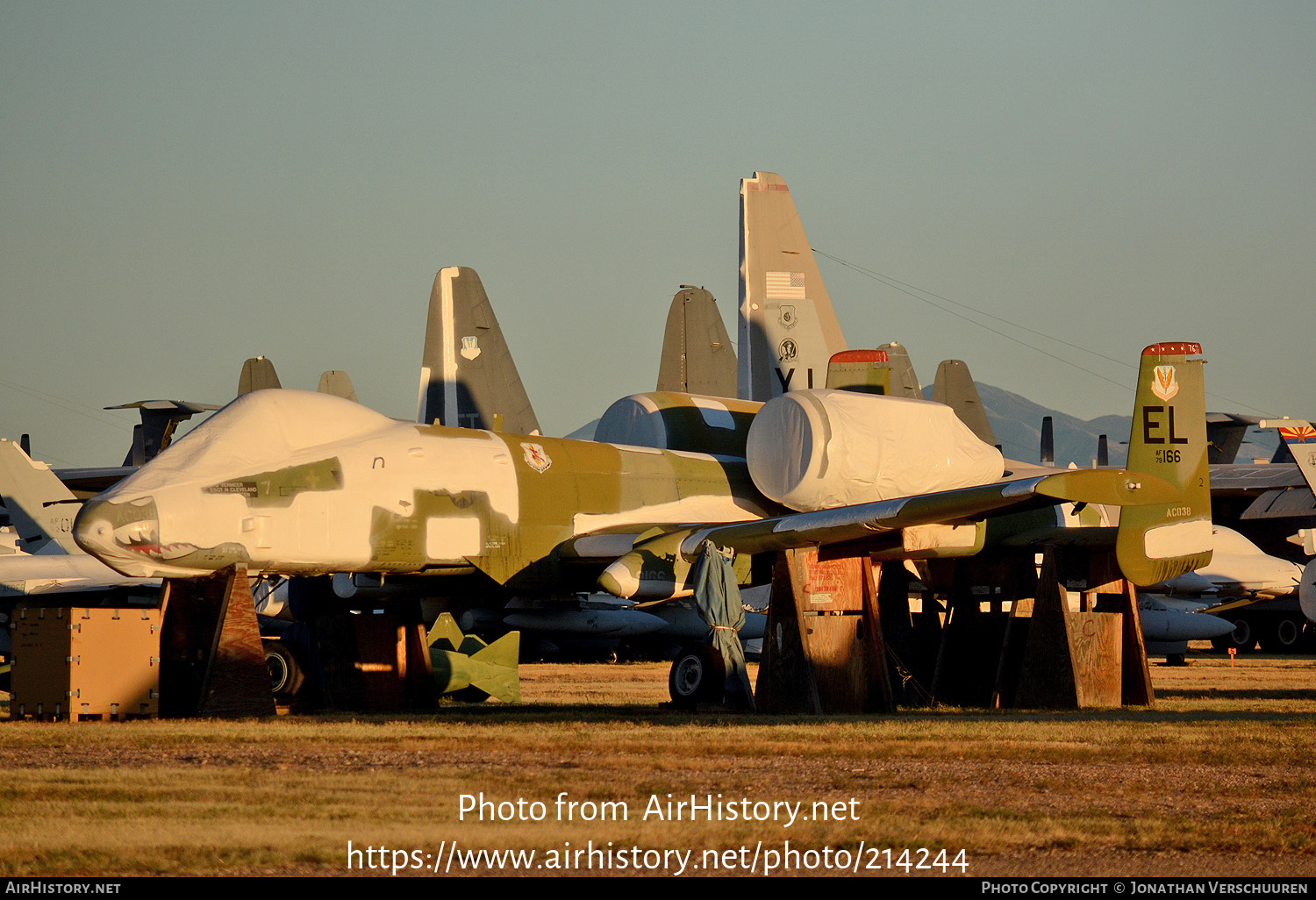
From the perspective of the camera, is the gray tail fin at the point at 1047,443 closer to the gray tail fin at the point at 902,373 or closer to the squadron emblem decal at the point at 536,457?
the gray tail fin at the point at 902,373

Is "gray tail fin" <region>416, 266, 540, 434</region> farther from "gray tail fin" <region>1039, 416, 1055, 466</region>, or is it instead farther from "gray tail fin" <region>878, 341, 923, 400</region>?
"gray tail fin" <region>1039, 416, 1055, 466</region>

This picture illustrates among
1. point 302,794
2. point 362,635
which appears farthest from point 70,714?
point 302,794

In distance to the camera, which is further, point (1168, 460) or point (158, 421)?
point (158, 421)

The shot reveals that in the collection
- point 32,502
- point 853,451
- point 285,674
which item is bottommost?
point 285,674

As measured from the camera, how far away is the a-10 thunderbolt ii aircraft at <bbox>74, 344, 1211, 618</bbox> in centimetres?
1430

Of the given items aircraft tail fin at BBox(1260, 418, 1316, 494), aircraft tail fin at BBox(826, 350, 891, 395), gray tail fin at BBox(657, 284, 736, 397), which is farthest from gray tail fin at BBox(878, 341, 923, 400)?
aircraft tail fin at BBox(826, 350, 891, 395)

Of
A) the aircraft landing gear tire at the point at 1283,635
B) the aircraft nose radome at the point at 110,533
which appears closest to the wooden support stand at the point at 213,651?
the aircraft nose radome at the point at 110,533

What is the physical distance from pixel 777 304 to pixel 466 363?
9.32m

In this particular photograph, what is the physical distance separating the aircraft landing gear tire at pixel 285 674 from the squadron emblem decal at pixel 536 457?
3.51 m

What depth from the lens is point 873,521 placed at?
1491 cm

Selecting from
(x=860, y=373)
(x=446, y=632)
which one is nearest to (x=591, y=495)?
(x=446, y=632)

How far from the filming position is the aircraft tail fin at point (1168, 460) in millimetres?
16625

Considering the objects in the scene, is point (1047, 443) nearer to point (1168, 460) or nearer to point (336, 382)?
point (336, 382)
